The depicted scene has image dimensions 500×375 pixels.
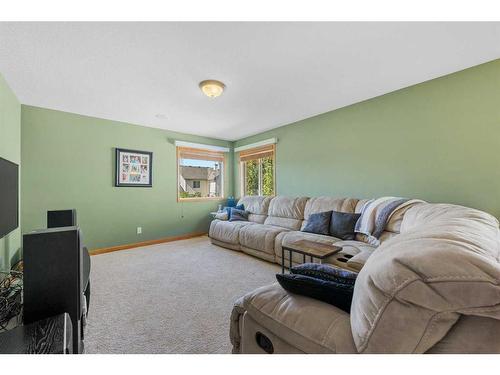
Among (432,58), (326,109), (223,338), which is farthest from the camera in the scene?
(326,109)

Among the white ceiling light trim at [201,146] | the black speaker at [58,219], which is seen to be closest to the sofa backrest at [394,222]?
the black speaker at [58,219]

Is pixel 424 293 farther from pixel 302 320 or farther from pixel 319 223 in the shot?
pixel 319 223

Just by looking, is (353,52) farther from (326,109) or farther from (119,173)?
(119,173)

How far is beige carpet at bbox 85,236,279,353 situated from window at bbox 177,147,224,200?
5.33 feet

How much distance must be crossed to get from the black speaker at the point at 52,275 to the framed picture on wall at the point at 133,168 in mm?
3027

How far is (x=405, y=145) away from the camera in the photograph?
281 cm

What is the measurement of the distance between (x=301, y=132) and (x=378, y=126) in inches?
51.6

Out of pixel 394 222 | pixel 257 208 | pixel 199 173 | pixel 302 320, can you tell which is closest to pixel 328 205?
pixel 394 222

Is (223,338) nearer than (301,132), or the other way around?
(223,338)

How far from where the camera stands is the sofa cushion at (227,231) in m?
3.68

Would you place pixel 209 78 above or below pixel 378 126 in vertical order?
above

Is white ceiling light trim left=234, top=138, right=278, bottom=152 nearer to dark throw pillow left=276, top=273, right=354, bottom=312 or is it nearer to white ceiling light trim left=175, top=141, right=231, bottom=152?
white ceiling light trim left=175, top=141, right=231, bottom=152

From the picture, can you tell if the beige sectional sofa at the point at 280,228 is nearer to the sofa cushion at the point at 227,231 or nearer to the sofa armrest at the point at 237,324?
the sofa cushion at the point at 227,231
